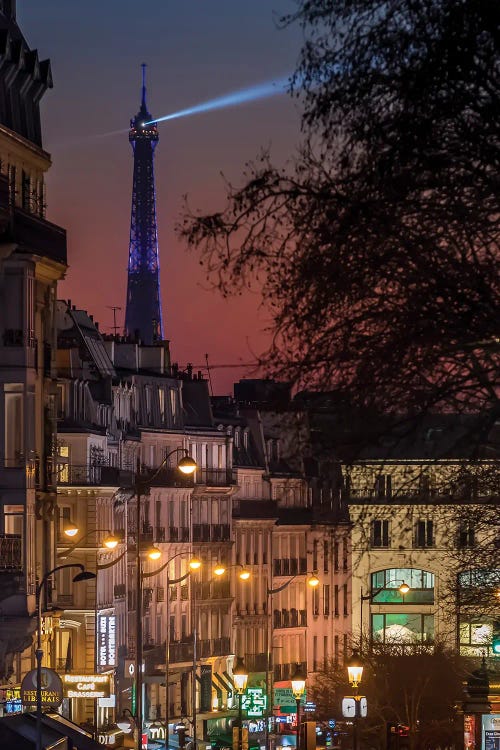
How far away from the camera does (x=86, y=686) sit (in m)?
78.7

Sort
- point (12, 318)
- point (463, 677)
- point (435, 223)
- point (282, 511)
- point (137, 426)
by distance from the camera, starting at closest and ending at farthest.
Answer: point (435, 223)
point (12, 318)
point (463, 677)
point (137, 426)
point (282, 511)

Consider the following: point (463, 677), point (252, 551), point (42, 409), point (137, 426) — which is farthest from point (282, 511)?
point (42, 409)

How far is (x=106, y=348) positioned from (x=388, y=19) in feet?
356

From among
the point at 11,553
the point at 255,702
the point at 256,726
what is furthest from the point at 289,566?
the point at 11,553

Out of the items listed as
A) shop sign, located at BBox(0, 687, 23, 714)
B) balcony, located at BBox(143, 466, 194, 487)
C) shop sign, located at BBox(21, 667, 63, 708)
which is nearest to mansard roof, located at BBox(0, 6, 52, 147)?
shop sign, located at BBox(0, 687, 23, 714)

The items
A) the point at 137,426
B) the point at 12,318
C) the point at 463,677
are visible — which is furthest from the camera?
the point at 137,426

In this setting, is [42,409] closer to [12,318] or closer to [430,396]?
[12,318]

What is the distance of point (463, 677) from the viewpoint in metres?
111

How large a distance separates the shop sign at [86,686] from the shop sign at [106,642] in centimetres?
2751

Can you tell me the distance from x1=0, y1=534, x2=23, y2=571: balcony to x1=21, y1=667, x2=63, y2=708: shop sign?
8.01m

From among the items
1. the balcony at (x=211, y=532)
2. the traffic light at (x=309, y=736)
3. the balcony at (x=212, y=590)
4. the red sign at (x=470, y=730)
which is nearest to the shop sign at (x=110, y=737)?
the traffic light at (x=309, y=736)

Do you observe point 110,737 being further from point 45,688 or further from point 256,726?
point 45,688

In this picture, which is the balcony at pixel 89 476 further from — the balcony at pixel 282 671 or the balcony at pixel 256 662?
the balcony at pixel 282 671

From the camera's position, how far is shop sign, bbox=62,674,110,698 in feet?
253
